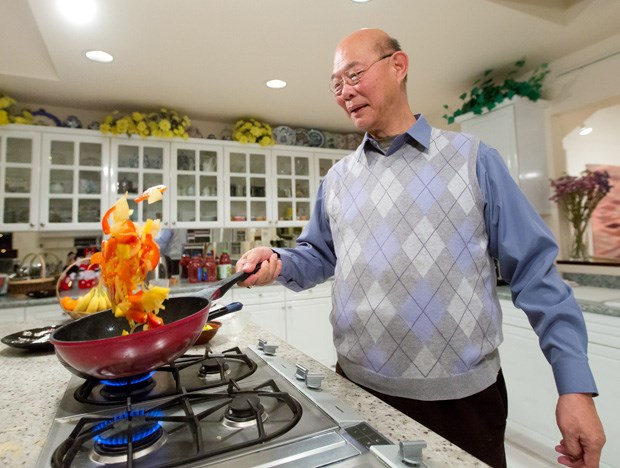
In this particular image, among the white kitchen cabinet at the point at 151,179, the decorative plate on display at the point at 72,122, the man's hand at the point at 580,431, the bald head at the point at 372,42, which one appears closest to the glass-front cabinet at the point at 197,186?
the white kitchen cabinet at the point at 151,179

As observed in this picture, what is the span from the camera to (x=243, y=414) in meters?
0.59

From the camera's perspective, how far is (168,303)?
857 millimetres

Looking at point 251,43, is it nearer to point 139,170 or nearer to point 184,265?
point 139,170

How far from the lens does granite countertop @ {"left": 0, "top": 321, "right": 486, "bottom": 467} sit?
55 cm

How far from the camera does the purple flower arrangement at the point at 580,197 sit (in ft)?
8.15

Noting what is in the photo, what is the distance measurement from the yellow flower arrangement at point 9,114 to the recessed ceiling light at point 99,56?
99 cm

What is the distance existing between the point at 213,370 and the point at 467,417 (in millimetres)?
619

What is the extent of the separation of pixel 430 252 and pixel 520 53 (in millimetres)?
2226

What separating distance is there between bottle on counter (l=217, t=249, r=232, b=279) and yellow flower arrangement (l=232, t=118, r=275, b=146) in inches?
43.0

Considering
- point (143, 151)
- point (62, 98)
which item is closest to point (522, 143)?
point (143, 151)

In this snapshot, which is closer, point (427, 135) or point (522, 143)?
point (427, 135)

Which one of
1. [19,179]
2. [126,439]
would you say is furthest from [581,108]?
[19,179]

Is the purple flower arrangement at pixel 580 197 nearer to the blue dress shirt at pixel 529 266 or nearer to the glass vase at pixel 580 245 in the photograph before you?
the glass vase at pixel 580 245

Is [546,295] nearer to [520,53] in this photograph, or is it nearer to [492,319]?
[492,319]
